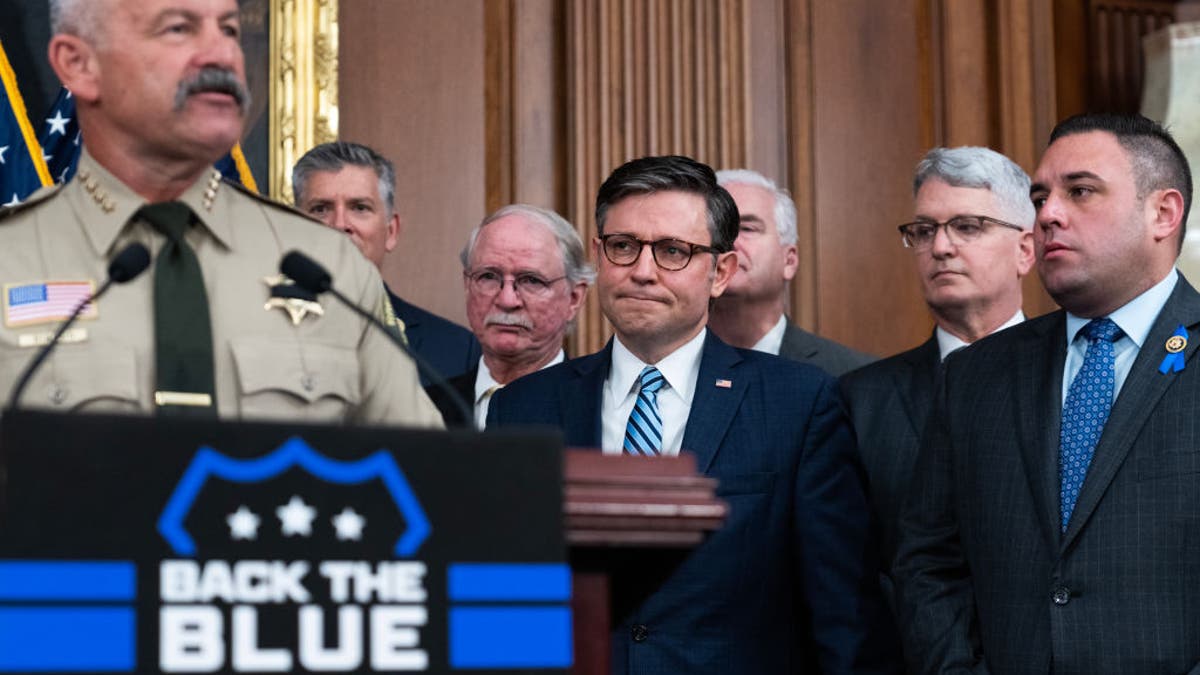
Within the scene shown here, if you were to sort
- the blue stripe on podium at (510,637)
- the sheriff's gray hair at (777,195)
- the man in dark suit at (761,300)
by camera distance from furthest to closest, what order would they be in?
the sheriff's gray hair at (777,195), the man in dark suit at (761,300), the blue stripe on podium at (510,637)

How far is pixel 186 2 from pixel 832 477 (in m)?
1.74

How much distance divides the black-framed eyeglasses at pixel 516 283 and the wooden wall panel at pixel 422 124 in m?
0.79

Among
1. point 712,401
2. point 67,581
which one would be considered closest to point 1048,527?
point 712,401

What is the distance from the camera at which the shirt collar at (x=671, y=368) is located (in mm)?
3566

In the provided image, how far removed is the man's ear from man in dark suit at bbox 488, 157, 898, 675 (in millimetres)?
1299

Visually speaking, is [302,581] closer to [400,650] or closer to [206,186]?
[400,650]

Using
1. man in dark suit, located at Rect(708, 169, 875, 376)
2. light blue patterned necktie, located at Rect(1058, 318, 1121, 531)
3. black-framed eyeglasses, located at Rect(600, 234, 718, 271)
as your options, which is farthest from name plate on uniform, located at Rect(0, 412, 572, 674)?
man in dark suit, located at Rect(708, 169, 875, 376)

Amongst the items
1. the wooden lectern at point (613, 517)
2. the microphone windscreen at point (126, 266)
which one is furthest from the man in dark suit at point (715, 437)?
A: the microphone windscreen at point (126, 266)

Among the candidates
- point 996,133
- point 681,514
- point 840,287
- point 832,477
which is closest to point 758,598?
point 832,477

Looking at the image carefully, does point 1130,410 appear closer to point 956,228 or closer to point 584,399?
point 584,399

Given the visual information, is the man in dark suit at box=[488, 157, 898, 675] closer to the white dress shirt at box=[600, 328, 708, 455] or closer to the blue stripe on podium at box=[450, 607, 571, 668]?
the white dress shirt at box=[600, 328, 708, 455]

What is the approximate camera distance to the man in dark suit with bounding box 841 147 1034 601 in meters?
4.02

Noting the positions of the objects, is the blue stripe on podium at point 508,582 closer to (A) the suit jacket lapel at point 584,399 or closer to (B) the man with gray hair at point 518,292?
(A) the suit jacket lapel at point 584,399

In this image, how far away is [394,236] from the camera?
4812 millimetres
